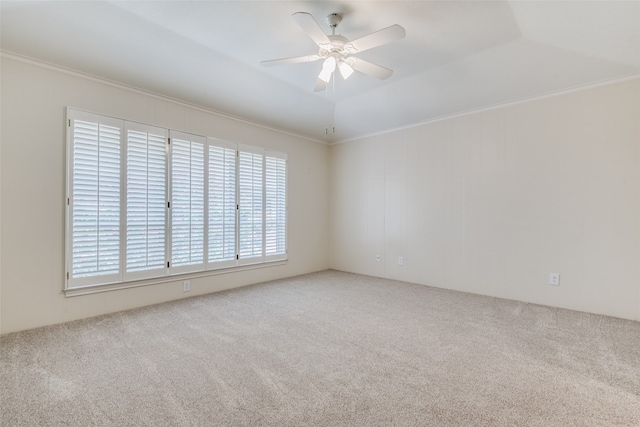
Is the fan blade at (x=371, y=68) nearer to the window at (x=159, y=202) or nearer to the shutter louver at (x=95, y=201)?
the window at (x=159, y=202)

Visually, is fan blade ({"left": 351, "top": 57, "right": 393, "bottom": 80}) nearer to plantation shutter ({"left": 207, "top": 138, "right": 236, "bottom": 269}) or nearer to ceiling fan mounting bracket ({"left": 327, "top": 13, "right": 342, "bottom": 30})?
ceiling fan mounting bracket ({"left": 327, "top": 13, "right": 342, "bottom": 30})

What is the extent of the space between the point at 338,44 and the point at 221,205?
2742mm

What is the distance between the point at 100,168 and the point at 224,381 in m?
2.60

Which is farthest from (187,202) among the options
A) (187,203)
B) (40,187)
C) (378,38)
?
(378,38)

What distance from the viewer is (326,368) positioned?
214 centimetres

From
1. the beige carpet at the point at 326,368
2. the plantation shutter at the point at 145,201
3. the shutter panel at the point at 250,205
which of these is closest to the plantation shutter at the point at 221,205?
the shutter panel at the point at 250,205

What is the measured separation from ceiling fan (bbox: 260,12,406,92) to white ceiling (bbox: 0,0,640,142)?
0.28 metres

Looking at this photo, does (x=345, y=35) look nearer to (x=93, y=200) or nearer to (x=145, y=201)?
(x=145, y=201)

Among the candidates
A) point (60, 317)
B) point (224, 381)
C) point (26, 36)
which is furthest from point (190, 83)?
point (224, 381)

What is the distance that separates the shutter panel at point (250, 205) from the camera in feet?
14.6

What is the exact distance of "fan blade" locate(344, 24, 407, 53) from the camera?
6.40 feet

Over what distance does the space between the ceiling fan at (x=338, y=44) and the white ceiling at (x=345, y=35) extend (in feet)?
0.93

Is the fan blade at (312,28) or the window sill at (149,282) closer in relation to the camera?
the fan blade at (312,28)

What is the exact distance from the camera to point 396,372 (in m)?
2.08
